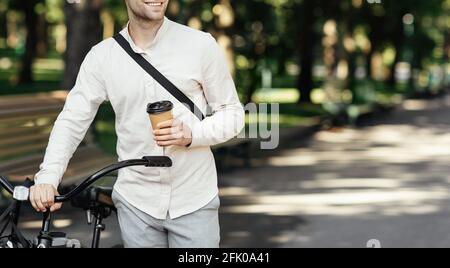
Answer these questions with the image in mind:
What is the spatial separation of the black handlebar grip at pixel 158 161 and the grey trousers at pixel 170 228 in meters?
0.29

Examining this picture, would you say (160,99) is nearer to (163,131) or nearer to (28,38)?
(163,131)

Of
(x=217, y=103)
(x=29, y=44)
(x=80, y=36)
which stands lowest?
(x=29, y=44)

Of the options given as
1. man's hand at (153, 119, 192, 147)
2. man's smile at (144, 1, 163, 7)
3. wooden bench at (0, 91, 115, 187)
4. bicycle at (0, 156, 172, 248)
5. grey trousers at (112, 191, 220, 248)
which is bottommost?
wooden bench at (0, 91, 115, 187)

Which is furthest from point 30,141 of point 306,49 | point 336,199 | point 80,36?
point 306,49

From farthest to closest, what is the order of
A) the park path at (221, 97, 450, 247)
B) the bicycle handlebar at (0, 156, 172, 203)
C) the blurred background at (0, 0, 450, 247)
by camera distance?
the blurred background at (0, 0, 450, 247) < the park path at (221, 97, 450, 247) < the bicycle handlebar at (0, 156, 172, 203)

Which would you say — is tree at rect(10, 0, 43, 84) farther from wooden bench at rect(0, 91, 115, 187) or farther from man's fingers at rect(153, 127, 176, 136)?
man's fingers at rect(153, 127, 176, 136)

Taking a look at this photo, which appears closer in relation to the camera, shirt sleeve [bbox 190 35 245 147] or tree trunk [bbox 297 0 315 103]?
shirt sleeve [bbox 190 35 245 147]

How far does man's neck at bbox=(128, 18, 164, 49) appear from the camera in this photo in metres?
3.36

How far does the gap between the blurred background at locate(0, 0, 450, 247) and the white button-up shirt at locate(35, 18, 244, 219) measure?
3.77 ft

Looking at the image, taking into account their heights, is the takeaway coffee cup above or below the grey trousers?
above

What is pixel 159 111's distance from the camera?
3080mm

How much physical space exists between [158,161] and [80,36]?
38.6 ft

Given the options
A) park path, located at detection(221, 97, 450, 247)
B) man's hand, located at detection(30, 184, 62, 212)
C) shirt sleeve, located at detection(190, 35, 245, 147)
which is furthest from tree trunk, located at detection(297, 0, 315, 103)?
man's hand, located at detection(30, 184, 62, 212)
